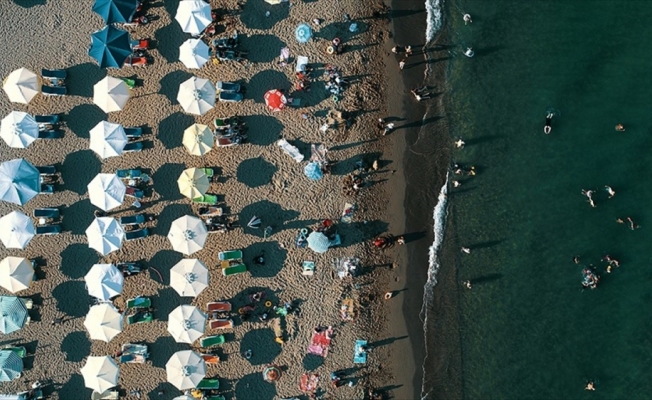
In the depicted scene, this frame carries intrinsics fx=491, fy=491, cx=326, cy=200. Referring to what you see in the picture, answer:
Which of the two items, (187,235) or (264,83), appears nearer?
(187,235)

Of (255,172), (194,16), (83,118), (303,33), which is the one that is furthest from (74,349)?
(303,33)

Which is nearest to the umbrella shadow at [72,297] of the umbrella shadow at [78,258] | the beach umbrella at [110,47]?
the umbrella shadow at [78,258]

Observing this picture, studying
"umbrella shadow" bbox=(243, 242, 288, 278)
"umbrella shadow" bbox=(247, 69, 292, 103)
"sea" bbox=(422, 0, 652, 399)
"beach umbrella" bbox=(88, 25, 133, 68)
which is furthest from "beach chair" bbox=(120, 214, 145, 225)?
"sea" bbox=(422, 0, 652, 399)

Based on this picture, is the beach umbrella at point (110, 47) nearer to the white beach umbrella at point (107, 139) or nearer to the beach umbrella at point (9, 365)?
the white beach umbrella at point (107, 139)

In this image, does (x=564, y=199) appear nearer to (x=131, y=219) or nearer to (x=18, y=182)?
(x=131, y=219)

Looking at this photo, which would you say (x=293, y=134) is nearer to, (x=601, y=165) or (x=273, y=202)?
(x=273, y=202)

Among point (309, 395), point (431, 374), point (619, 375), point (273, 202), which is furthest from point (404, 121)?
point (619, 375)
